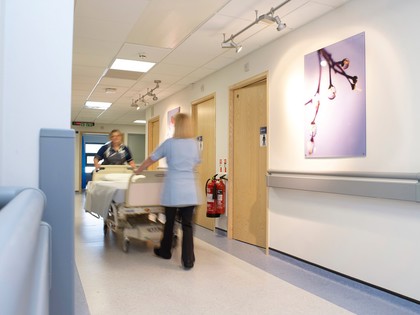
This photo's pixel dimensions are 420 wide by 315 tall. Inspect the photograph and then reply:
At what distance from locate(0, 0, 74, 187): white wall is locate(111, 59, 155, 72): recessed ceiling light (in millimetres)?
3993

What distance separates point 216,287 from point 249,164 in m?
2.25

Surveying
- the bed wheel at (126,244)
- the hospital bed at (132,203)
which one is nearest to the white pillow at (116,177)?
the hospital bed at (132,203)

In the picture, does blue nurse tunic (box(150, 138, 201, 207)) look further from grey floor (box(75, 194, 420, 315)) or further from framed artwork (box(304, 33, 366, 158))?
framed artwork (box(304, 33, 366, 158))

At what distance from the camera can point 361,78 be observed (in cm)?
317

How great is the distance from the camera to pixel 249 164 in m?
5.01

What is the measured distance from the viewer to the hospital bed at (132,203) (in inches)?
155

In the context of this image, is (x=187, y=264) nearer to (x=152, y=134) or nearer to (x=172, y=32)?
(x=172, y=32)

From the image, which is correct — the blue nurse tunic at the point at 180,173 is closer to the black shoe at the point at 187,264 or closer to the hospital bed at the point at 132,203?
the hospital bed at the point at 132,203

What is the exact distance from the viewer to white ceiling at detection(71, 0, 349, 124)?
3.41 meters

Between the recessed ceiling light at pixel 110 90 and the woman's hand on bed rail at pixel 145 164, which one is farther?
the recessed ceiling light at pixel 110 90

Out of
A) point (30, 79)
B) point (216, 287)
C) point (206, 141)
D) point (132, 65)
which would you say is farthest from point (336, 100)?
point (132, 65)

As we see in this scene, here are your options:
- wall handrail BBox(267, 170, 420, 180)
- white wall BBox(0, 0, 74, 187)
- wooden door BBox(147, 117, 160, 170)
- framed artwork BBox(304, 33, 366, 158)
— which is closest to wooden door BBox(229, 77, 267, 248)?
framed artwork BBox(304, 33, 366, 158)

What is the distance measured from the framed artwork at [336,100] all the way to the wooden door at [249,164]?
3.28ft

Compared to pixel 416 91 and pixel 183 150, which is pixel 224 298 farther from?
pixel 416 91
